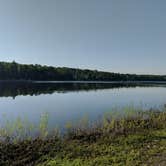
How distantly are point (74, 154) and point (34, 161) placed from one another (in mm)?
1083

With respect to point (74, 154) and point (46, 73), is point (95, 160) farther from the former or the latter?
point (46, 73)

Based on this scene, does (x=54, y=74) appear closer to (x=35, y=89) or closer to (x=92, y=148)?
(x=35, y=89)

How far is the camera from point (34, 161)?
6.96 metres

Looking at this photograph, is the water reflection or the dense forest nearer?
the water reflection

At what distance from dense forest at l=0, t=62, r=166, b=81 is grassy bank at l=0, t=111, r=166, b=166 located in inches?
2886

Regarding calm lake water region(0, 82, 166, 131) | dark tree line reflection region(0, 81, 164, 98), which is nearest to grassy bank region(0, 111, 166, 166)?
calm lake water region(0, 82, 166, 131)

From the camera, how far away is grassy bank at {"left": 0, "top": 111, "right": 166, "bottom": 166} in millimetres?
6715

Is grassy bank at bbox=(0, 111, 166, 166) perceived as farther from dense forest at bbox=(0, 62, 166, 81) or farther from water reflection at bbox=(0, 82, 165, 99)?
dense forest at bbox=(0, 62, 166, 81)

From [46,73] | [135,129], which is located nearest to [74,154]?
[135,129]

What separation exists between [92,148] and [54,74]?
307 ft

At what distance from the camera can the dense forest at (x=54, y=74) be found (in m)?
83.2

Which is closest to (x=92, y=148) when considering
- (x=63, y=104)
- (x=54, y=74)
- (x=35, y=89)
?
(x=63, y=104)

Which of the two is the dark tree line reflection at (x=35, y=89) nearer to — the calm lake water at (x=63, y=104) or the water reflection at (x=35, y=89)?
the water reflection at (x=35, y=89)

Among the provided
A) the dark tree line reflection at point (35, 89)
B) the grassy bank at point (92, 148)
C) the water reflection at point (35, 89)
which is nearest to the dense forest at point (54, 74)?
the water reflection at point (35, 89)
